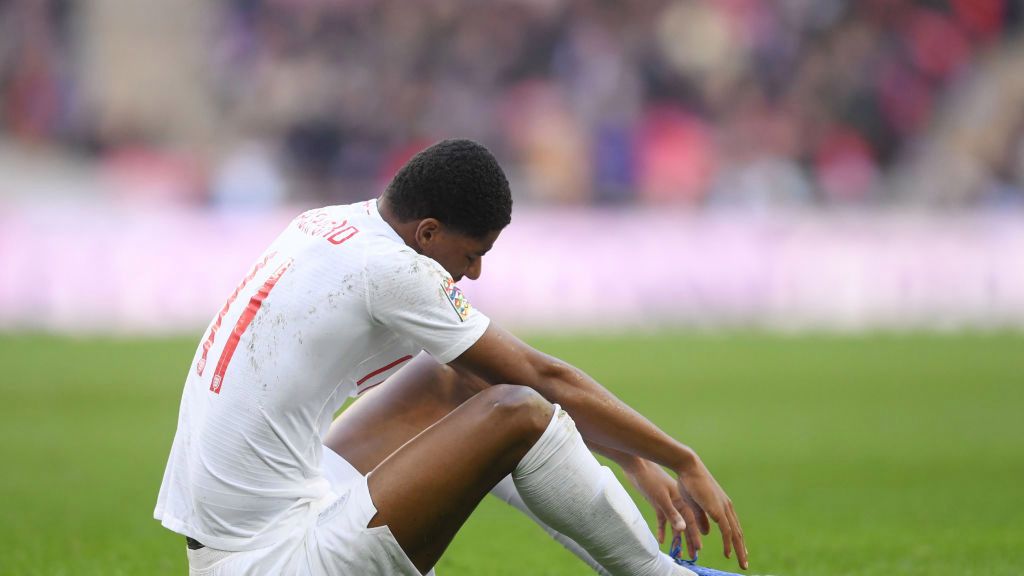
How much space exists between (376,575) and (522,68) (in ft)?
57.6

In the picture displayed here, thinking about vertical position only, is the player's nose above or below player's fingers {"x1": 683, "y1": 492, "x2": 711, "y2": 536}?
above

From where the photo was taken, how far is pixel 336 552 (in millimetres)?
3725

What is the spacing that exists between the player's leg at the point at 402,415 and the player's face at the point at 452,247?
1.95 feet

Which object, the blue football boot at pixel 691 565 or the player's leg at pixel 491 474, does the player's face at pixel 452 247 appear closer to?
the player's leg at pixel 491 474

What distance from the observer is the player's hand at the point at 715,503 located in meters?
3.91

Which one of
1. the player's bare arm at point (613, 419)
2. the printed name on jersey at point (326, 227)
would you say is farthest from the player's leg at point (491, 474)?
the printed name on jersey at point (326, 227)

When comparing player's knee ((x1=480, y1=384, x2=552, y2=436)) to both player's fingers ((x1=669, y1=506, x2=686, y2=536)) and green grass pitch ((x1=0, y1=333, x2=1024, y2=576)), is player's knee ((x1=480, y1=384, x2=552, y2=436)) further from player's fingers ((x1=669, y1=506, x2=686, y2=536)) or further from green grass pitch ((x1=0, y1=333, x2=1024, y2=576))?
green grass pitch ((x1=0, y1=333, x2=1024, y2=576))

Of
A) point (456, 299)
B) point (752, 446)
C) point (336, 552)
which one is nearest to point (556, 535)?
point (336, 552)

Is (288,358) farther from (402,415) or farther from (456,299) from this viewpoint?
(402,415)

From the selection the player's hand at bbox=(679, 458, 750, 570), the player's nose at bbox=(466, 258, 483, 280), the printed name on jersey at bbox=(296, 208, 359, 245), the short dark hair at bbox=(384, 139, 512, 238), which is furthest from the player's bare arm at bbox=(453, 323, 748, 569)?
the printed name on jersey at bbox=(296, 208, 359, 245)

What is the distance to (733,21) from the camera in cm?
2133

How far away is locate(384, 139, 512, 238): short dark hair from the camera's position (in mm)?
3812

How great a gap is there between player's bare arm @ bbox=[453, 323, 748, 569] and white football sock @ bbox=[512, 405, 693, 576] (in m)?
0.13

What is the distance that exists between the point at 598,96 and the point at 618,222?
3.95m
